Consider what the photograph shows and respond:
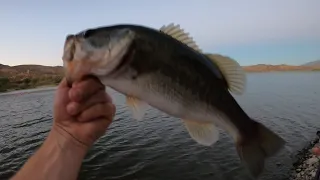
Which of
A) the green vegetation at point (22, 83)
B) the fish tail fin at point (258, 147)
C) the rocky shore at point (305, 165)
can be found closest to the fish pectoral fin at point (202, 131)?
the fish tail fin at point (258, 147)

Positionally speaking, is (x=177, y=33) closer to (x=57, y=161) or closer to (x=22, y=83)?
(x=57, y=161)

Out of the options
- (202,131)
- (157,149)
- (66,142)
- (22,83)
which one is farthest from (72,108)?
(22,83)

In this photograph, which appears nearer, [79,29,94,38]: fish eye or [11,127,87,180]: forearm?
[79,29,94,38]: fish eye

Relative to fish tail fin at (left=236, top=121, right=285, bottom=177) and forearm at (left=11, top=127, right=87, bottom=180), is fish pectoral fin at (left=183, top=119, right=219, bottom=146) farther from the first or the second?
forearm at (left=11, top=127, right=87, bottom=180)

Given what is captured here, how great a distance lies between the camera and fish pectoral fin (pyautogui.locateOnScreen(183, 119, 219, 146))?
2472 mm

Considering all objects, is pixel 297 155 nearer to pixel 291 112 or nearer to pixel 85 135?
pixel 291 112

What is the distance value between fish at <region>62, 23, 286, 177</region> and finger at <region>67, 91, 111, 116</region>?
9.7 inches

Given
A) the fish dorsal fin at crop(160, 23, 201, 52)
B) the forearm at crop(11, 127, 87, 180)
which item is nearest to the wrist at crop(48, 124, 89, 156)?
the forearm at crop(11, 127, 87, 180)

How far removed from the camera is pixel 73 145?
8.93 feet

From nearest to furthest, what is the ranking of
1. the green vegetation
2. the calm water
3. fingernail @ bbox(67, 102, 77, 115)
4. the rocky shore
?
fingernail @ bbox(67, 102, 77, 115), the rocky shore, the calm water, the green vegetation

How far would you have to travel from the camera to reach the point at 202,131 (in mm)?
2490

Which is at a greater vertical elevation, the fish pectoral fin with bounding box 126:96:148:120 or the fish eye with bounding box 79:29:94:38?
the fish eye with bounding box 79:29:94:38

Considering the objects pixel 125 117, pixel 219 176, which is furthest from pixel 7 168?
pixel 125 117

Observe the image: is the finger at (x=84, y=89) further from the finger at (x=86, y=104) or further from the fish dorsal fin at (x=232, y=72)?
the fish dorsal fin at (x=232, y=72)
